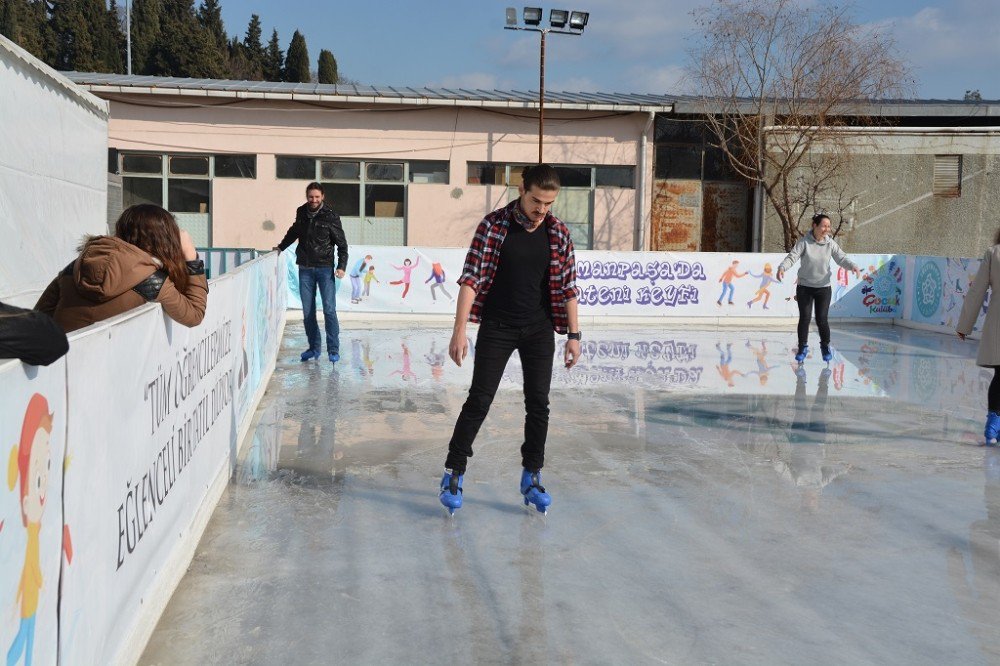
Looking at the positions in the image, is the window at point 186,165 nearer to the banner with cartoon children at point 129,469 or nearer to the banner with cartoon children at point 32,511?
the banner with cartoon children at point 129,469

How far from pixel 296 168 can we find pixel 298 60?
138 ft

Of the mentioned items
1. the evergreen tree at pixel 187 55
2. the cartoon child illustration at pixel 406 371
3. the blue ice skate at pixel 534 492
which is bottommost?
the blue ice skate at pixel 534 492

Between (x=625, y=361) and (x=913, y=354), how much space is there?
406 centimetres

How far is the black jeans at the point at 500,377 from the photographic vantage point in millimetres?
4973

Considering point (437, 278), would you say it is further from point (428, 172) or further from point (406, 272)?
point (428, 172)

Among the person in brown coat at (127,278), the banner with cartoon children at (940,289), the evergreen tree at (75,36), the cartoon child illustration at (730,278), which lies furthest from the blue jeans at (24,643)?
the evergreen tree at (75,36)

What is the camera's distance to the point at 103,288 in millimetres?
3822

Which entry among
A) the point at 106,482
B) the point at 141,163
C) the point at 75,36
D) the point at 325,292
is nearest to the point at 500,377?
the point at 106,482

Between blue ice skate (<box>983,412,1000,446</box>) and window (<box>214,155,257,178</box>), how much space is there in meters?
18.8

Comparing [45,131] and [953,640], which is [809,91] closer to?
[45,131]

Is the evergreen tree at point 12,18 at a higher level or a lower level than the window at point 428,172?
higher

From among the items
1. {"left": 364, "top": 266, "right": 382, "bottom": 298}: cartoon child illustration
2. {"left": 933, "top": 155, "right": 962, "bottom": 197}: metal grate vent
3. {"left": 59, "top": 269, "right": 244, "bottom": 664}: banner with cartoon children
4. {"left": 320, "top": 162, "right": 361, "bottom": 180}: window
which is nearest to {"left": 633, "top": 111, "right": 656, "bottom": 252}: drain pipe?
{"left": 320, "top": 162, "right": 361, "bottom": 180}: window

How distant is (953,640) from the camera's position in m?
3.57

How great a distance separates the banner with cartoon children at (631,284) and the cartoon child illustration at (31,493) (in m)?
13.6
